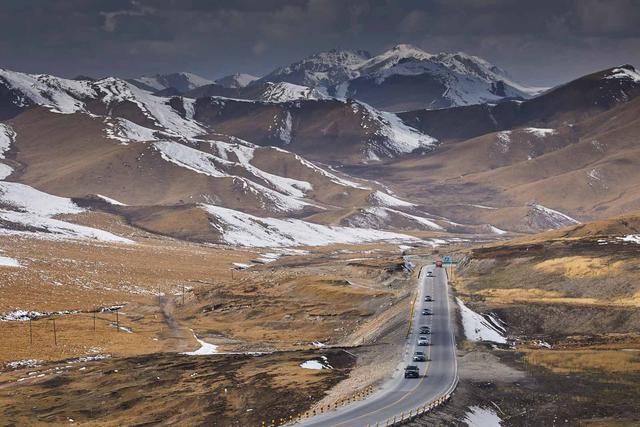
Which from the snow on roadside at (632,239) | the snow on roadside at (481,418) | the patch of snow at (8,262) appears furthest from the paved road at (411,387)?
the patch of snow at (8,262)

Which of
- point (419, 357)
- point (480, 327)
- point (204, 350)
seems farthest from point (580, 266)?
point (419, 357)

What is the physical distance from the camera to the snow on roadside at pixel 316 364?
73.9m

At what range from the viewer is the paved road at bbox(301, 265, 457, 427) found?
2008 inches

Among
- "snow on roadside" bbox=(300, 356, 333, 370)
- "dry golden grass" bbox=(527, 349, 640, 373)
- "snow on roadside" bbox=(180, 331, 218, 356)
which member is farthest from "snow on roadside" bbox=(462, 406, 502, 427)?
"snow on roadside" bbox=(180, 331, 218, 356)

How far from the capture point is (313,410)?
55250 mm

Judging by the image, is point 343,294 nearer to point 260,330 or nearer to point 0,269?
point 260,330

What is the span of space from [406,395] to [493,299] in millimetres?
62969

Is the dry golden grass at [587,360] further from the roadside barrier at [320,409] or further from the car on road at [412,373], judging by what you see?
the roadside barrier at [320,409]

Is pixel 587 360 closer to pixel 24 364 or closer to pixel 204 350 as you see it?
pixel 204 350

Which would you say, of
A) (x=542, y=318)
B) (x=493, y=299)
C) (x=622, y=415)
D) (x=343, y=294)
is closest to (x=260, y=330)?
(x=343, y=294)

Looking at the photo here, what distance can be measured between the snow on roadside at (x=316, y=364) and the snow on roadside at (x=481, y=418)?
20.9 m

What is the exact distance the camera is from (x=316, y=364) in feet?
245

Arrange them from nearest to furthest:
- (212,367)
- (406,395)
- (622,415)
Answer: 1. (622,415)
2. (406,395)
3. (212,367)

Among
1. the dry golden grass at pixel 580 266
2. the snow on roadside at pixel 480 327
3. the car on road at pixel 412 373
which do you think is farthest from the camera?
the dry golden grass at pixel 580 266
